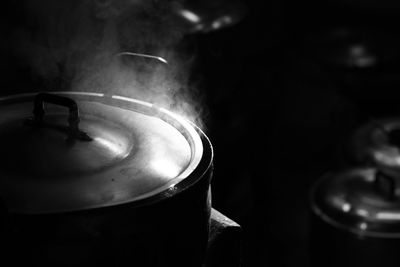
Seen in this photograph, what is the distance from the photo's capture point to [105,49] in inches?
162

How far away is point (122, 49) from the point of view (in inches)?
166

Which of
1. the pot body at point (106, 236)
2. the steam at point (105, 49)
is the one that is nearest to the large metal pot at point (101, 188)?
the pot body at point (106, 236)

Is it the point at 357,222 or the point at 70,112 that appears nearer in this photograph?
the point at 70,112

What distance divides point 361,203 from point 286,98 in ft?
11.1

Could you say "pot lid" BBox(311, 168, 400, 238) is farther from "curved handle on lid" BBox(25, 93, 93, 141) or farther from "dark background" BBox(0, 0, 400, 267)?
"curved handle on lid" BBox(25, 93, 93, 141)

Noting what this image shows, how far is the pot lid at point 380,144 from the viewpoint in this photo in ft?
17.2

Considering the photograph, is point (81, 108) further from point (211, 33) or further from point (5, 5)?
point (211, 33)

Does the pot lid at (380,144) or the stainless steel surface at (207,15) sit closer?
the stainless steel surface at (207,15)

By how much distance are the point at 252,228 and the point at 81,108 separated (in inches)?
152

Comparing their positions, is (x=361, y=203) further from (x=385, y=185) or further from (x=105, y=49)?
(x=105, y=49)

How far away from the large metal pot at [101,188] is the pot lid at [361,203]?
2.72 meters

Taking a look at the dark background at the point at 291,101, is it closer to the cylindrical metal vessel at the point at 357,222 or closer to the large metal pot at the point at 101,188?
the cylindrical metal vessel at the point at 357,222

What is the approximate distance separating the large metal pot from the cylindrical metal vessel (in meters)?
2.71

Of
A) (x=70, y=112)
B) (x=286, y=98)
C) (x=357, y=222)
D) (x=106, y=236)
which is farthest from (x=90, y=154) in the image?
(x=286, y=98)
